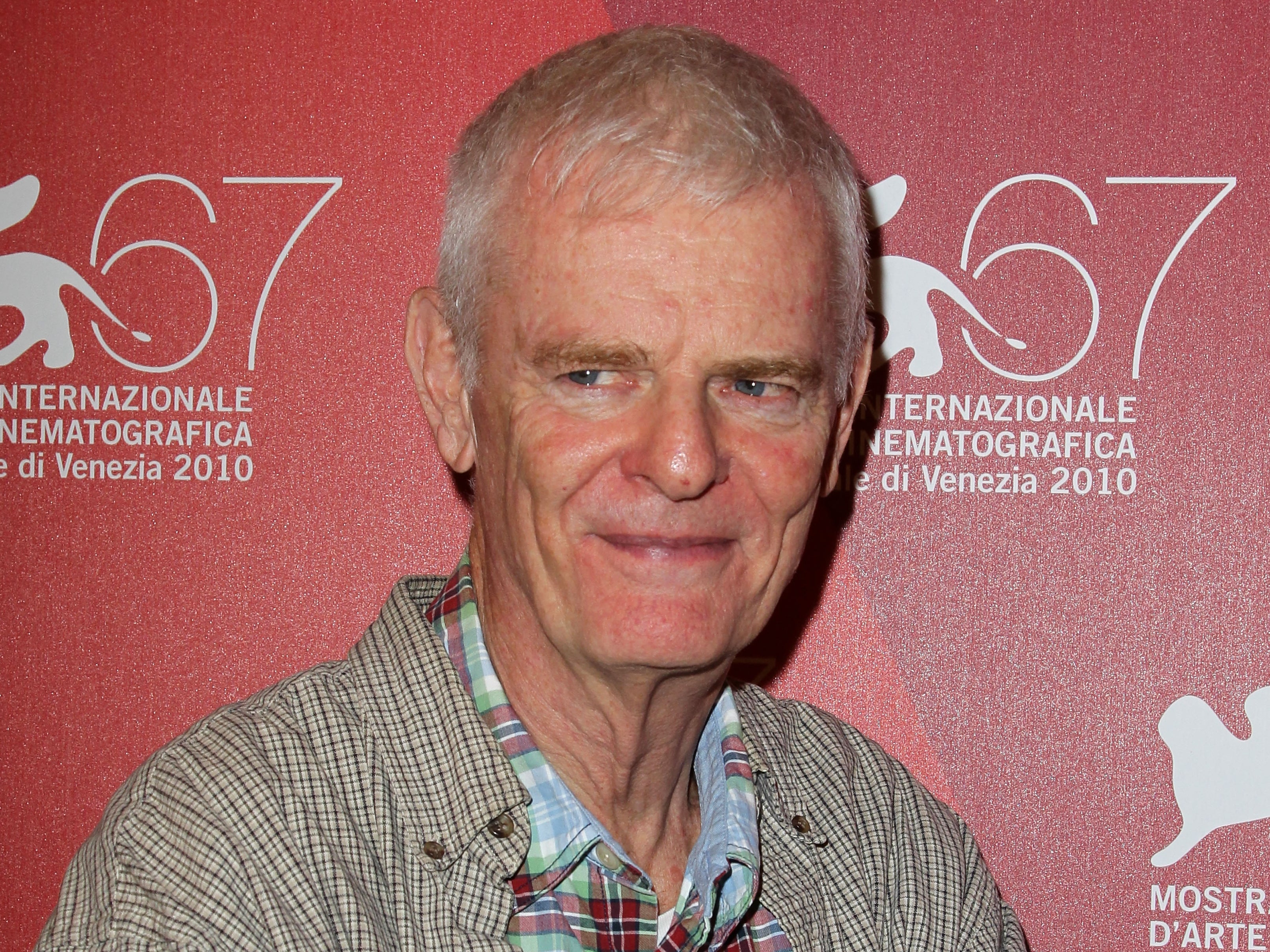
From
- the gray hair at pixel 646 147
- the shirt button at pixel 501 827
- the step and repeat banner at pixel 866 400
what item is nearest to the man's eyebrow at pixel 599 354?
the gray hair at pixel 646 147

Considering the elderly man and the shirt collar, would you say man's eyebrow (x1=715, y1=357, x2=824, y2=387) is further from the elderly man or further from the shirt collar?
the shirt collar

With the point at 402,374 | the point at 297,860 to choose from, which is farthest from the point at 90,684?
the point at 297,860

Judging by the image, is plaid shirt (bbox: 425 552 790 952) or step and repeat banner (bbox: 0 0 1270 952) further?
step and repeat banner (bbox: 0 0 1270 952)

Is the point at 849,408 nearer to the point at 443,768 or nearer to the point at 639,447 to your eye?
the point at 639,447

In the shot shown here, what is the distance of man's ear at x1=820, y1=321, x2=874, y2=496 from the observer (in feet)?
5.14

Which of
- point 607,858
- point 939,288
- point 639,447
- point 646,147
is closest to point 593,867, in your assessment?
point 607,858

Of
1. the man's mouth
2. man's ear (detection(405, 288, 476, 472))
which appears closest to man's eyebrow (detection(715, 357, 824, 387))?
the man's mouth

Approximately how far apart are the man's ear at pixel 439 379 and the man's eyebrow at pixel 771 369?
30cm

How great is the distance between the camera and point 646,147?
1.31 metres

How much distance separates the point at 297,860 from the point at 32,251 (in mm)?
1101

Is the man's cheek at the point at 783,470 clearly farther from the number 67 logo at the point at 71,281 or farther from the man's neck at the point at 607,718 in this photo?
the number 67 logo at the point at 71,281

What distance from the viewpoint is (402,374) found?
1933mm

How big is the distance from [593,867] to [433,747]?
203 mm

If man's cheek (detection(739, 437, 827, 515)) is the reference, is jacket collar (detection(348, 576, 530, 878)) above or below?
below
